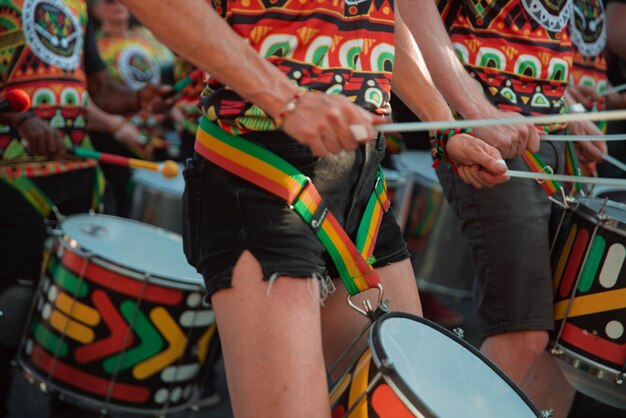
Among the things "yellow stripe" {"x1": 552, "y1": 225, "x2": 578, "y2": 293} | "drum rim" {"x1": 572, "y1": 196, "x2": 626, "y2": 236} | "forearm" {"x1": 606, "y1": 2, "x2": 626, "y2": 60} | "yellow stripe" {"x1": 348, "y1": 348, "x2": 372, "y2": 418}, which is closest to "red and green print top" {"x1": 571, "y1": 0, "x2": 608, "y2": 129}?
"forearm" {"x1": 606, "y1": 2, "x2": 626, "y2": 60}

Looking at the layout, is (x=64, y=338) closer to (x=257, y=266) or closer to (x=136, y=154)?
(x=257, y=266)

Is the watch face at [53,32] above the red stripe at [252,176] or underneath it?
underneath

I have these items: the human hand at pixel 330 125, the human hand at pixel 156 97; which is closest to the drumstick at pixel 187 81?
the human hand at pixel 156 97

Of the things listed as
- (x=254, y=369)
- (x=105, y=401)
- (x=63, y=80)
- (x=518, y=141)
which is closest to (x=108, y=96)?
(x=63, y=80)

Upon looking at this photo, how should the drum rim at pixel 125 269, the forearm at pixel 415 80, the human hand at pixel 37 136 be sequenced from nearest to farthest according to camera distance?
the forearm at pixel 415 80 < the drum rim at pixel 125 269 < the human hand at pixel 37 136

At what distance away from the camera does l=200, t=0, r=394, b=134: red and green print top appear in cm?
181

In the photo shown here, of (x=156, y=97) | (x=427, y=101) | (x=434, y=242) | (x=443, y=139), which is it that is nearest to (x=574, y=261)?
(x=443, y=139)

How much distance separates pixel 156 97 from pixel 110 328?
1299 mm

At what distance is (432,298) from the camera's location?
559 centimetres

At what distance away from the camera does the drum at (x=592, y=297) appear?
2502 mm

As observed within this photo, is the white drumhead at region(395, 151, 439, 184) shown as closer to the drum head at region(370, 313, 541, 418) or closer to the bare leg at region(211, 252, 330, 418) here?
the drum head at region(370, 313, 541, 418)

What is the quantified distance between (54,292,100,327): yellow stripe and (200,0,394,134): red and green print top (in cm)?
137

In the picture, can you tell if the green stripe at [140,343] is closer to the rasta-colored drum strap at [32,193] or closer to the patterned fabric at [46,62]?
the rasta-colored drum strap at [32,193]

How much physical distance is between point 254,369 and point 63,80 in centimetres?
203
